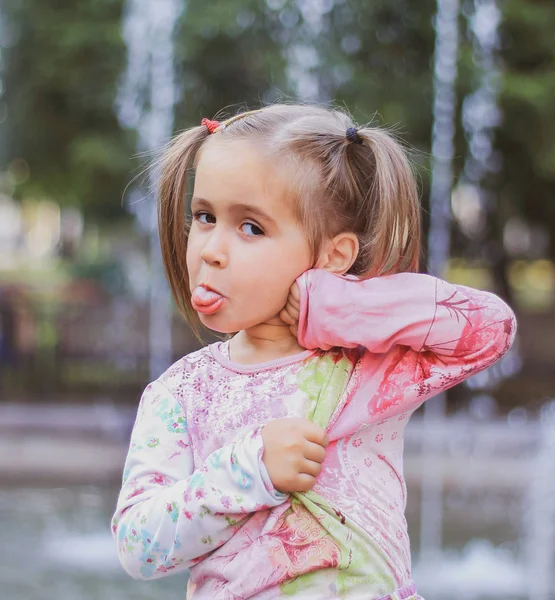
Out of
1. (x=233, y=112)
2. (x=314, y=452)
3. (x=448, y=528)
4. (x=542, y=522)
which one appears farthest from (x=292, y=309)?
(x=542, y=522)

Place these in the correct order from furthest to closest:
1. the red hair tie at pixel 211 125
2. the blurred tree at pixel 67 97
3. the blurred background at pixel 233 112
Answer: the blurred tree at pixel 67 97
the blurred background at pixel 233 112
the red hair tie at pixel 211 125

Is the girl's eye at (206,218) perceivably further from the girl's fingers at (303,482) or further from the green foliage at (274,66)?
the green foliage at (274,66)

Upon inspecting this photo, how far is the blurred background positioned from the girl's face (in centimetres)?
363

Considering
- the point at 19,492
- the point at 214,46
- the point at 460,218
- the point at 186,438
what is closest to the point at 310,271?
the point at 186,438

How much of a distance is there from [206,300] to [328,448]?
0.25 m

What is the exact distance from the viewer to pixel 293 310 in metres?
1.32

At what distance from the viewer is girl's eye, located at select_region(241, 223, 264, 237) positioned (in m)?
1.30

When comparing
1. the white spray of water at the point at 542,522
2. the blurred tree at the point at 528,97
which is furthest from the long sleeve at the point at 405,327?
the blurred tree at the point at 528,97

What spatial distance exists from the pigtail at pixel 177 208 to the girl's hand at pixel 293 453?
1.12 ft

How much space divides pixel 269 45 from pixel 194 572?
833 centimetres

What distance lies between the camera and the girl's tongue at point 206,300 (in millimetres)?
1298

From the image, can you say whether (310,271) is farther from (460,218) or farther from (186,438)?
(460,218)

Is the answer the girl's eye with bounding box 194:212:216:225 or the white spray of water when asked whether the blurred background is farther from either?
the girl's eye with bounding box 194:212:216:225

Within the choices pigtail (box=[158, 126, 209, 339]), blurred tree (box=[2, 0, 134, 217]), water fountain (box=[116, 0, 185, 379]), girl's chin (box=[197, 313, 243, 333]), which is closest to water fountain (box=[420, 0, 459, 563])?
water fountain (box=[116, 0, 185, 379])
